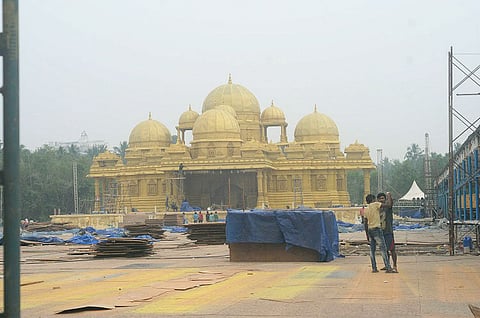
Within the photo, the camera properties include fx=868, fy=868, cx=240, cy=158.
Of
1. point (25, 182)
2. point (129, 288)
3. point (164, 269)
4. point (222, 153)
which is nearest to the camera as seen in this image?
point (129, 288)

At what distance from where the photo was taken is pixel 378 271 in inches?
567

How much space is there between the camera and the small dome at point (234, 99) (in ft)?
244

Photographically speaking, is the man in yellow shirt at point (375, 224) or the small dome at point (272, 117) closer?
the man in yellow shirt at point (375, 224)

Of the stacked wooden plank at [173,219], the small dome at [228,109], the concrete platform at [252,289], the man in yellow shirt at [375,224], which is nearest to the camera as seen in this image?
the concrete platform at [252,289]

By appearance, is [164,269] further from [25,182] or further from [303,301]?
[25,182]

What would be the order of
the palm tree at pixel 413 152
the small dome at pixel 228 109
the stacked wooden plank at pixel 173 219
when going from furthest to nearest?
the palm tree at pixel 413 152
the small dome at pixel 228 109
the stacked wooden plank at pixel 173 219

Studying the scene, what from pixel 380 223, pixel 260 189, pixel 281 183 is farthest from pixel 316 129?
pixel 380 223

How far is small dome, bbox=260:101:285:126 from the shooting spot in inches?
3029

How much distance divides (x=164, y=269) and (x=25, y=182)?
A: 62.5 metres

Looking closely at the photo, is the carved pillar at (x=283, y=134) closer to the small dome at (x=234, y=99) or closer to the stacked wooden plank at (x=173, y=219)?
the small dome at (x=234, y=99)

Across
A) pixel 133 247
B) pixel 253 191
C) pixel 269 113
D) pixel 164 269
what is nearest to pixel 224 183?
pixel 253 191

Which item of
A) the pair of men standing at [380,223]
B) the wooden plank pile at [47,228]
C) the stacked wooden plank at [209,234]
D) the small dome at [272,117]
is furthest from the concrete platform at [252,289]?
the small dome at [272,117]

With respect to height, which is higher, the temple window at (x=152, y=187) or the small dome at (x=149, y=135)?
the small dome at (x=149, y=135)

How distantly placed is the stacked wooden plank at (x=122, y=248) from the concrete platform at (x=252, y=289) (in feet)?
6.77
